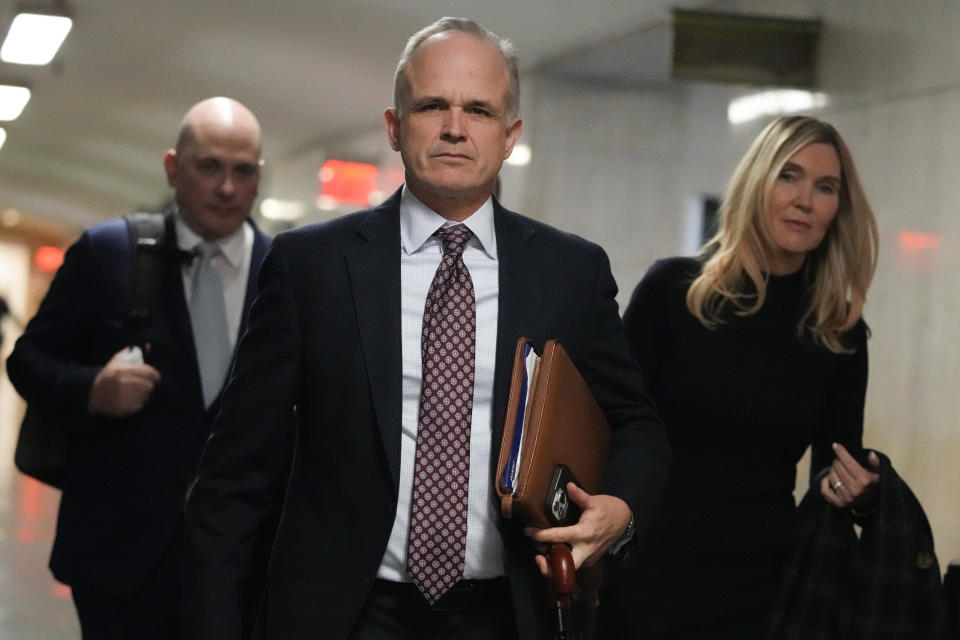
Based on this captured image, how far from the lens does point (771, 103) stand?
8.41 metres

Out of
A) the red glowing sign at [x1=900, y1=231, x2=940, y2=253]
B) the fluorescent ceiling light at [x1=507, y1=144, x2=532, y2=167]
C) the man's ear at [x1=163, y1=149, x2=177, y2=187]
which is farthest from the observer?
the fluorescent ceiling light at [x1=507, y1=144, x2=532, y2=167]

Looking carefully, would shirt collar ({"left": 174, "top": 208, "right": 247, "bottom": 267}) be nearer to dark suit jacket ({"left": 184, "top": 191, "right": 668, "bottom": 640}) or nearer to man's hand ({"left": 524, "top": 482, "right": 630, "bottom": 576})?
dark suit jacket ({"left": 184, "top": 191, "right": 668, "bottom": 640})

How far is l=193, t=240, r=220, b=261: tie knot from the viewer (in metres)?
4.30

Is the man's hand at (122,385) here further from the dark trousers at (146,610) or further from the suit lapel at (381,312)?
the suit lapel at (381,312)

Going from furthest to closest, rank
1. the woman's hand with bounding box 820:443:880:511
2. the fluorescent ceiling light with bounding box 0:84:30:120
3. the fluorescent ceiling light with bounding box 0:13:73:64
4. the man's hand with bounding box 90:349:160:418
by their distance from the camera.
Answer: the fluorescent ceiling light with bounding box 0:84:30:120
the fluorescent ceiling light with bounding box 0:13:73:64
the man's hand with bounding box 90:349:160:418
the woman's hand with bounding box 820:443:880:511

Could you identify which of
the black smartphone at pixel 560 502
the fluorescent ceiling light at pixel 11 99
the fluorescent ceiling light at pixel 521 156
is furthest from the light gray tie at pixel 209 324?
the fluorescent ceiling light at pixel 11 99

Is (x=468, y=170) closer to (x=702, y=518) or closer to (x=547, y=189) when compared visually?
(x=702, y=518)

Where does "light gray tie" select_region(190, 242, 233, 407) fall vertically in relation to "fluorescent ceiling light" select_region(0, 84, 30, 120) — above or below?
below

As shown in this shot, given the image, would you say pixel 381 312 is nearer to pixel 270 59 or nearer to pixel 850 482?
pixel 850 482

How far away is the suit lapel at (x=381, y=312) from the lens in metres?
2.52

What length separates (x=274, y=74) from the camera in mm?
14273

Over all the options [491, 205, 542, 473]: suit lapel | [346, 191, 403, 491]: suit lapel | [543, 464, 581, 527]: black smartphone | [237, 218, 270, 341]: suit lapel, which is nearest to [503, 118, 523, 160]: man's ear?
[491, 205, 542, 473]: suit lapel

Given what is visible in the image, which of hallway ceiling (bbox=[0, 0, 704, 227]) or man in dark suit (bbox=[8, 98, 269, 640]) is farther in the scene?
hallway ceiling (bbox=[0, 0, 704, 227])

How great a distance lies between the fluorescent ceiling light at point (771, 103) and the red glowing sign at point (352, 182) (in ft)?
28.6
